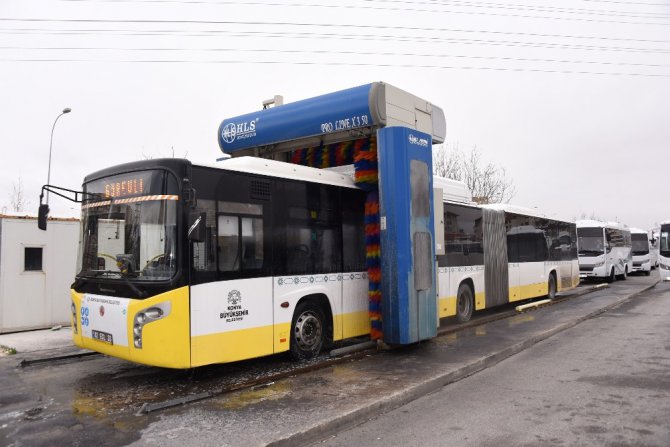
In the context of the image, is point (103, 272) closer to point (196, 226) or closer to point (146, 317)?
point (146, 317)

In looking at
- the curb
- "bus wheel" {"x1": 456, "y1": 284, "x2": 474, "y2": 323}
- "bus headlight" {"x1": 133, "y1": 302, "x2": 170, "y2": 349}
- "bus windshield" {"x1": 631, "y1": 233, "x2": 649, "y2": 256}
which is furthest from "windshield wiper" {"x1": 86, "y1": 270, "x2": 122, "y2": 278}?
"bus windshield" {"x1": 631, "y1": 233, "x2": 649, "y2": 256}

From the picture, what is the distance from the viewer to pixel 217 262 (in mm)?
6754

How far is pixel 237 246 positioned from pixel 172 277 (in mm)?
1063

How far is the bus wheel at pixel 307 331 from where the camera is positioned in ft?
26.3

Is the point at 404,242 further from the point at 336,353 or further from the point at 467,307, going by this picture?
the point at 467,307

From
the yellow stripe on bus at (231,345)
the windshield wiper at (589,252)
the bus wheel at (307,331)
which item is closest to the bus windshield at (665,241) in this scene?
the windshield wiper at (589,252)

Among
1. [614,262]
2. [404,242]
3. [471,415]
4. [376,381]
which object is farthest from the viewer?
[614,262]

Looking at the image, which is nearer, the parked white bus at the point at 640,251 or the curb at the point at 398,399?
the curb at the point at 398,399

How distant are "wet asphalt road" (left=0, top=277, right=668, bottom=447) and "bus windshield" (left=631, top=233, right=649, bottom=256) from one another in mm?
29536

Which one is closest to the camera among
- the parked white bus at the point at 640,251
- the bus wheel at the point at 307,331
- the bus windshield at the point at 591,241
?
the bus wheel at the point at 307,331

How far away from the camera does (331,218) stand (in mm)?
8695

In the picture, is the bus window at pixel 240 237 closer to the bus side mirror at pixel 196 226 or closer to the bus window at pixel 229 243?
the bus window at pixel 229 243

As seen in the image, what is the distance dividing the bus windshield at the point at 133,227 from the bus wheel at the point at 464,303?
784cm

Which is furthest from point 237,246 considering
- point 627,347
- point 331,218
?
point 627,347
